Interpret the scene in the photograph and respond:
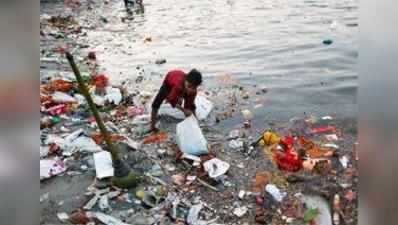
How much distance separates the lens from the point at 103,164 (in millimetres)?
1907

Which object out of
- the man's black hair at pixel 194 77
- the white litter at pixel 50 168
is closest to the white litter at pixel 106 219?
the white litter at pixel 50 168

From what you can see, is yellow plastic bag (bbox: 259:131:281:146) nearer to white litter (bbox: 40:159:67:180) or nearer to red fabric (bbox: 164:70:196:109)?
red fabric (bbox: 164:70:196:109)

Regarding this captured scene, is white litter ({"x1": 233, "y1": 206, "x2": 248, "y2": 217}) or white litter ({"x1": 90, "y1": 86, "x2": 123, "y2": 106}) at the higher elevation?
white litter ({"x1": 90, "y1": 86, "x2": 123, "y2": 106})

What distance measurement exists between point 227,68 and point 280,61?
20 centimetres

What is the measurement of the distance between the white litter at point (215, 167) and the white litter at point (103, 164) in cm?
35

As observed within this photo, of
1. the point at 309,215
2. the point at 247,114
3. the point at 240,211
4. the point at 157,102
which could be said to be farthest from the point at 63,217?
the point at 309,215

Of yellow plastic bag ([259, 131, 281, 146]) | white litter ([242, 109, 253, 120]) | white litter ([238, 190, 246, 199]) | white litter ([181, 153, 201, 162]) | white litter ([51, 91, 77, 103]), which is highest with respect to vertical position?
white litter ([51, 91, 77, 103])

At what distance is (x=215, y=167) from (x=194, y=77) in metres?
0.34

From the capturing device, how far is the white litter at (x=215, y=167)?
1.88 meters

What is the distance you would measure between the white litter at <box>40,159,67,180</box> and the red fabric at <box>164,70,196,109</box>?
47 cm

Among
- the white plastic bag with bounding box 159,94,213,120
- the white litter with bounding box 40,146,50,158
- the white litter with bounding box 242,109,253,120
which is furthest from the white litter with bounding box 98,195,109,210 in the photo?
the white litter with bounding box 242,109,253,120

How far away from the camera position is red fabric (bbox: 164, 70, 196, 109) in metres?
1.92

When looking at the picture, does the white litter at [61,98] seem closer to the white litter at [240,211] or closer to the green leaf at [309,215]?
the white litter at [240,211]
